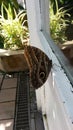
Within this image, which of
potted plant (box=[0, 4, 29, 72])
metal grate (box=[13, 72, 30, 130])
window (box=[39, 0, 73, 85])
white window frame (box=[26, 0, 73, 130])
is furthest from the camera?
potted plant (box=[0, 4, 29, 72])

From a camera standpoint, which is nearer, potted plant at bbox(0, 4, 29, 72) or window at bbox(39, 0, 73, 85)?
window at bbox(39, 0, 73, 85)

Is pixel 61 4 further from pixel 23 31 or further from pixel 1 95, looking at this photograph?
pixel 23 31

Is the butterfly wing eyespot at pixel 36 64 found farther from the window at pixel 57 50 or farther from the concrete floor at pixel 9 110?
the concrete floor at pixel 9 110

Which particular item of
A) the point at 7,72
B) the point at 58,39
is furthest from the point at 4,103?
the point at 58,39

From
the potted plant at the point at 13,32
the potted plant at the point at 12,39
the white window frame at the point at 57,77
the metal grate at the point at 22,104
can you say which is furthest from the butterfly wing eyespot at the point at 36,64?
the potted plant at the point at 13,32

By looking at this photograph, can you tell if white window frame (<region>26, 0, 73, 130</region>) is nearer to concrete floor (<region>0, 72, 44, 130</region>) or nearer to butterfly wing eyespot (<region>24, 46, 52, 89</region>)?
butterfly wing eyespot (<region>24, 46, 52, 89</region>)

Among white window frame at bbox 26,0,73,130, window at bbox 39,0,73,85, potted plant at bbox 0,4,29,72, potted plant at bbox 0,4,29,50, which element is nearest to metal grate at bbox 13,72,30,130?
potted plant at bbox 0,4,29,72
